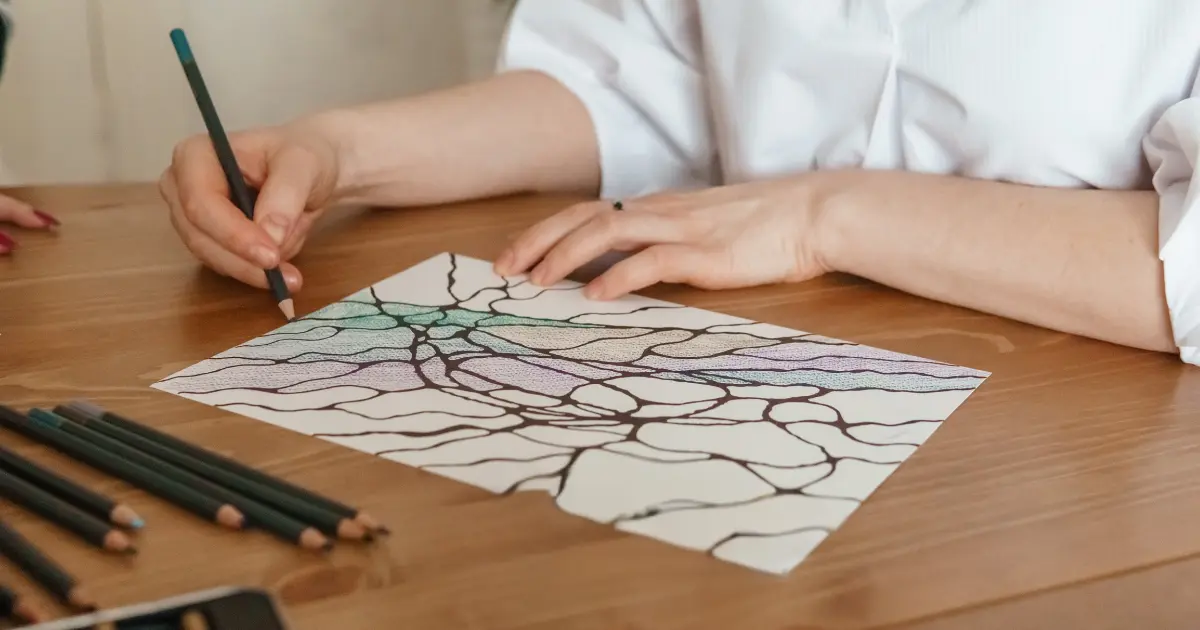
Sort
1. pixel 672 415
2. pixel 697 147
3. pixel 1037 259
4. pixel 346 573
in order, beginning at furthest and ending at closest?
1. pixel 697 147
2. pixel 1037 259
3. pixel 672 415
4. pixel 346 573

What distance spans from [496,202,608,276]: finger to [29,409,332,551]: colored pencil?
301mm

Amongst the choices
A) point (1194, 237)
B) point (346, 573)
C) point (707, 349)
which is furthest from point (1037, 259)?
point (346, 573)

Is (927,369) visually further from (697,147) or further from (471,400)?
(697,147)

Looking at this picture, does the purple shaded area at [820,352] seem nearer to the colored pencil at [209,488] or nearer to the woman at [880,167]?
the woman at [880,167]

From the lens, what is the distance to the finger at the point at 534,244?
2.50ft

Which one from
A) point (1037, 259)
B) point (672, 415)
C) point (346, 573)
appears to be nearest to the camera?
point (346, 573)

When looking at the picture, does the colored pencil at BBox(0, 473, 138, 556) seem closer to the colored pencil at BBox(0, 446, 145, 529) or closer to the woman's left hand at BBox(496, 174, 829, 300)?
the colored pencil at BBox(0, 446, 145, 529)

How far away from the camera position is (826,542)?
1.49 ft

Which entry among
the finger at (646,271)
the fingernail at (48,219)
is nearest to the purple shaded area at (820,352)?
the finger at (646,271)

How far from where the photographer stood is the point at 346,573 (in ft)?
1.43

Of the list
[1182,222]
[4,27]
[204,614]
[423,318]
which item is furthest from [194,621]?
[4,27]

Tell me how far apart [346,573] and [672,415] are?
189 millimetres

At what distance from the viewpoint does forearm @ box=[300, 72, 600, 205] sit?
35.0 inches

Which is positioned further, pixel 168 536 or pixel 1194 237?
pixel 1194 237
